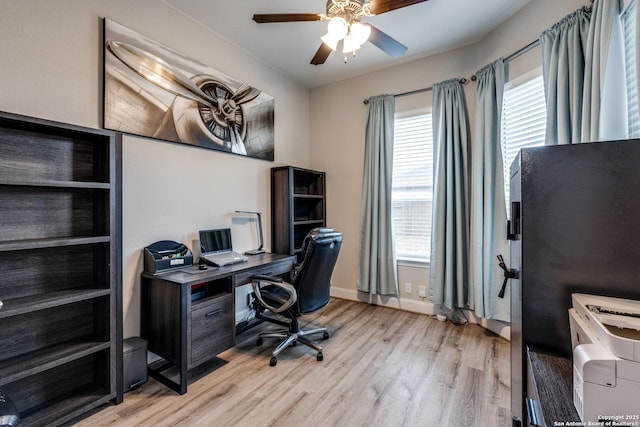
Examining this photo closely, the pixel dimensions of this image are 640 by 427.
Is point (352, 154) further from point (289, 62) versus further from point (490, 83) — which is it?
point (490, 83)

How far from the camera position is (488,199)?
8.66 ft

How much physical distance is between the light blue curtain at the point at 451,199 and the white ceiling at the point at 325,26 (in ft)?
1.55

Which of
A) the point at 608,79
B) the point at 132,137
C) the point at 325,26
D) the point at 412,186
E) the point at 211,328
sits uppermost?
the point at 325,26

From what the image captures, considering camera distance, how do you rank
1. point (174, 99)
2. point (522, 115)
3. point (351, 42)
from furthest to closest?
point (522, 115) → point (174, 99) → point (351, 42)

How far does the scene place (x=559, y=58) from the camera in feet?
6.38

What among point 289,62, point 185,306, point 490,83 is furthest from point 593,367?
point 289,62

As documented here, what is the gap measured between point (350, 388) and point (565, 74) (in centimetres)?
257

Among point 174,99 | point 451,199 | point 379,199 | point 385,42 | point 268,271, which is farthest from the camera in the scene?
point 379,199

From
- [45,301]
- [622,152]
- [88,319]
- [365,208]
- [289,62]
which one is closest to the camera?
[622,152]

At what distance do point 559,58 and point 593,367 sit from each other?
2.15 metres

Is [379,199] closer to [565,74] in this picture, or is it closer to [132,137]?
[565,74]

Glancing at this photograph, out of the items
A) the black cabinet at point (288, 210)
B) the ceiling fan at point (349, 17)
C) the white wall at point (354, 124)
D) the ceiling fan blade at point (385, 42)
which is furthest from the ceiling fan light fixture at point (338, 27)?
the white wall at point (354, 124)

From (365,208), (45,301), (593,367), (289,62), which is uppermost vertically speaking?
(289,62)

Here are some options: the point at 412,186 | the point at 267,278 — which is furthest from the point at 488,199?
the point at 267,278
